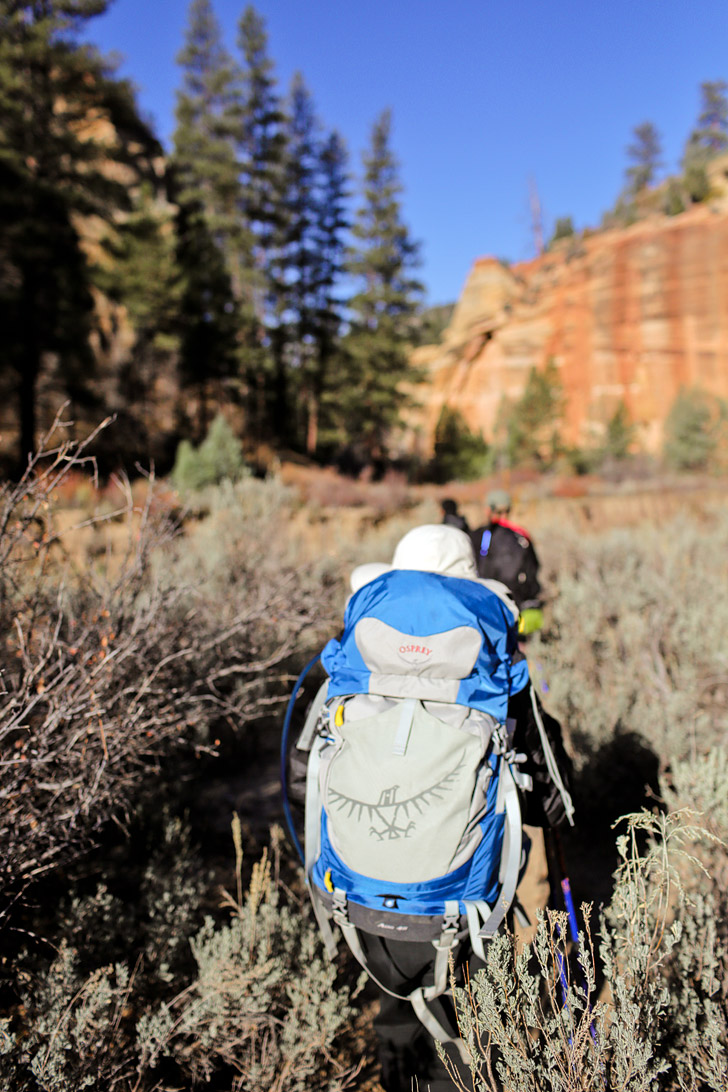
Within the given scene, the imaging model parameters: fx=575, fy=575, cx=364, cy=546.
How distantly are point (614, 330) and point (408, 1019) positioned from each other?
32.5 meters

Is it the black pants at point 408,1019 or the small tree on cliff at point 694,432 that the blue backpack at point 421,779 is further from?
the small tree on cliff at point 694,432

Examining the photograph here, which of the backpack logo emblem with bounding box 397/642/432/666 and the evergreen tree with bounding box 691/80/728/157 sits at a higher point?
the evergreen tree with bounding box 691/80/728/157

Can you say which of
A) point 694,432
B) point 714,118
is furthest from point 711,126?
point 694,432

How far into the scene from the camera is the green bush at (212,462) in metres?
15.0

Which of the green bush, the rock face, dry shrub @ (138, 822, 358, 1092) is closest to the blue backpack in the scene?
dry shrub @ (138, 822, 358, 1092)

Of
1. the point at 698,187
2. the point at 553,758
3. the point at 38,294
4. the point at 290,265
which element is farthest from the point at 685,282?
the point at 553,758

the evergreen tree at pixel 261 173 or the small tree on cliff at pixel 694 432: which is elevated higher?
the evergreen tree at pixel 261 173

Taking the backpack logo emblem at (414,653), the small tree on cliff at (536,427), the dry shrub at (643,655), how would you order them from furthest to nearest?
the small tree on cliff at (536,427) → the dry shrub at (643,655) → the backpack logo emblem at (414,653)

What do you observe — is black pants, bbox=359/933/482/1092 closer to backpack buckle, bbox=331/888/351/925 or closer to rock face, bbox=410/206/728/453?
backpack buckle, bbox=331/888/351/925

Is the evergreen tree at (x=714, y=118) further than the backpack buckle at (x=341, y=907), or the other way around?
the evergreen tree at (x=714, y=118)

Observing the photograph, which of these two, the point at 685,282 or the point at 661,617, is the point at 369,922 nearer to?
the point at 661,617

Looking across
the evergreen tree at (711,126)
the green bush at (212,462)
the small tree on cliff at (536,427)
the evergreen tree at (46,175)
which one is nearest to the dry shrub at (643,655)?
the green bush at (212,462)

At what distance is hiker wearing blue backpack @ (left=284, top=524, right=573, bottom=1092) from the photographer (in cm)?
145

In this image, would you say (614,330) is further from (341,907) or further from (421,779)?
(341,907)
